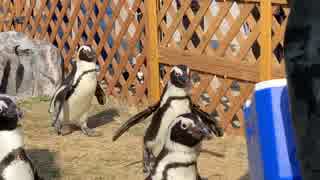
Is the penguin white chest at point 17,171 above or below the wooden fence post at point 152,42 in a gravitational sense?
below

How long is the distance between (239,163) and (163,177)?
1.29 meters

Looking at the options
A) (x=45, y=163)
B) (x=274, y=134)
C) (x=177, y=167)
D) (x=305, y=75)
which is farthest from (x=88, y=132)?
(x=305, y=75)

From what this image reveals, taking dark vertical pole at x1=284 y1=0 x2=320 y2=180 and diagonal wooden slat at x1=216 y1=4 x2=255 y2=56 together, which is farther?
diagonal wooden slat at x1=216 y1=4 x2=255 y2=56

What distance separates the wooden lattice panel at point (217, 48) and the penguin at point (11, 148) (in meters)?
1.84

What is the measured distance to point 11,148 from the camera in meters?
2.58

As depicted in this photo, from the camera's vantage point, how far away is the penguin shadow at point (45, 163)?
11.8ft

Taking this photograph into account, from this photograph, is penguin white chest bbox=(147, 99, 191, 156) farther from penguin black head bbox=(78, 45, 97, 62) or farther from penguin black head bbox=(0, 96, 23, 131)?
penguin black head bbox=(78, 45, 97, 62)

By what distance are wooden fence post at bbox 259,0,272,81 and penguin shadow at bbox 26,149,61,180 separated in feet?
4.41

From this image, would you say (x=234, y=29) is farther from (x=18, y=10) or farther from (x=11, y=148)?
(x=18, y=10)

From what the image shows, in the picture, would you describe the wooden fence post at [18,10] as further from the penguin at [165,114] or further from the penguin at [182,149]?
the penguin at [182,149]

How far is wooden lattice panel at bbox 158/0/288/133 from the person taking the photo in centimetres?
410

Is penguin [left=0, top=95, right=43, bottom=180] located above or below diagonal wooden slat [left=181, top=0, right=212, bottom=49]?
below

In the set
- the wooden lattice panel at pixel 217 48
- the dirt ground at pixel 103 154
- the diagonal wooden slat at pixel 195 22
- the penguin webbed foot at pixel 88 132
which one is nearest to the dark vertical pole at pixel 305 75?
the dirt ground at pixel 103 154

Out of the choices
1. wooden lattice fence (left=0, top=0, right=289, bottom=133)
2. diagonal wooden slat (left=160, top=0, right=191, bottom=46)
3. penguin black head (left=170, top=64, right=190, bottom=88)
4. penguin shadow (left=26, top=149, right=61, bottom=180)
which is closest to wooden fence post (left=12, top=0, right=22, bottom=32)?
wooden lattice fence (left=0, top=0, right=289, bottom=133)
